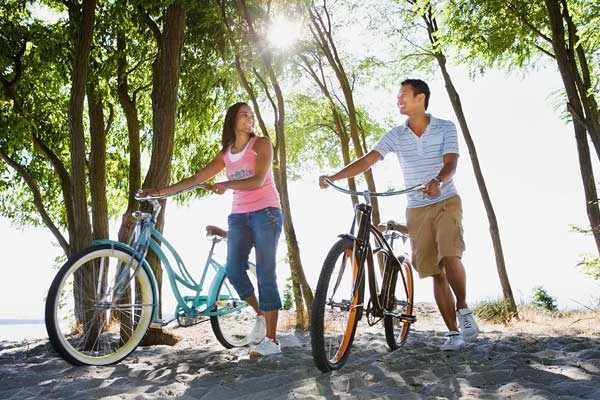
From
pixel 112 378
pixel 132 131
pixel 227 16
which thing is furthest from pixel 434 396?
pixel 132 131

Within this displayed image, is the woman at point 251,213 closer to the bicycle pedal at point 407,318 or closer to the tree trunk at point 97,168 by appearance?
the bicycle pedal at point 407,318

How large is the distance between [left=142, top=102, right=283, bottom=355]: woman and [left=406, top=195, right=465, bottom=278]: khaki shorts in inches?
38.7

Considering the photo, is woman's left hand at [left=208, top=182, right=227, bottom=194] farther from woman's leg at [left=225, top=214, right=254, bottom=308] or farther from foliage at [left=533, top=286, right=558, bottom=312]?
foliage at [left=533, top=286, right=558, bottom=312]

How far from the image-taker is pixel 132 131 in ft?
31.1

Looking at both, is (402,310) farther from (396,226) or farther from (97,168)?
(97,168)

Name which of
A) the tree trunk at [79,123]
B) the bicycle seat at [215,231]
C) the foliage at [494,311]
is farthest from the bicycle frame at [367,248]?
the foliage at [494,311]

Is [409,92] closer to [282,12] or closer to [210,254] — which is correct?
[210,254]

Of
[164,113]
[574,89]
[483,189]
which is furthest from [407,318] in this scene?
[483,189]

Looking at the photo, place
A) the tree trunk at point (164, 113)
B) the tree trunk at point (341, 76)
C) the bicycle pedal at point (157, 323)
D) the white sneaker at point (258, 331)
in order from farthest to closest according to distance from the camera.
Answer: the tree trunk at point (341, 76) → the tree trunk at point (164, 113) → the white sneaker at point (258, 331) → the bicycle pedal at point (157, 323)

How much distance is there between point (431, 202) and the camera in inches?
165

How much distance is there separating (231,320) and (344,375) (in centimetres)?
170

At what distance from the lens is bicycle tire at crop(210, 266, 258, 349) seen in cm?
461

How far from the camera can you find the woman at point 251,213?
4.11m

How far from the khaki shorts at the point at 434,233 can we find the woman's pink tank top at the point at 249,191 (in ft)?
3.27
